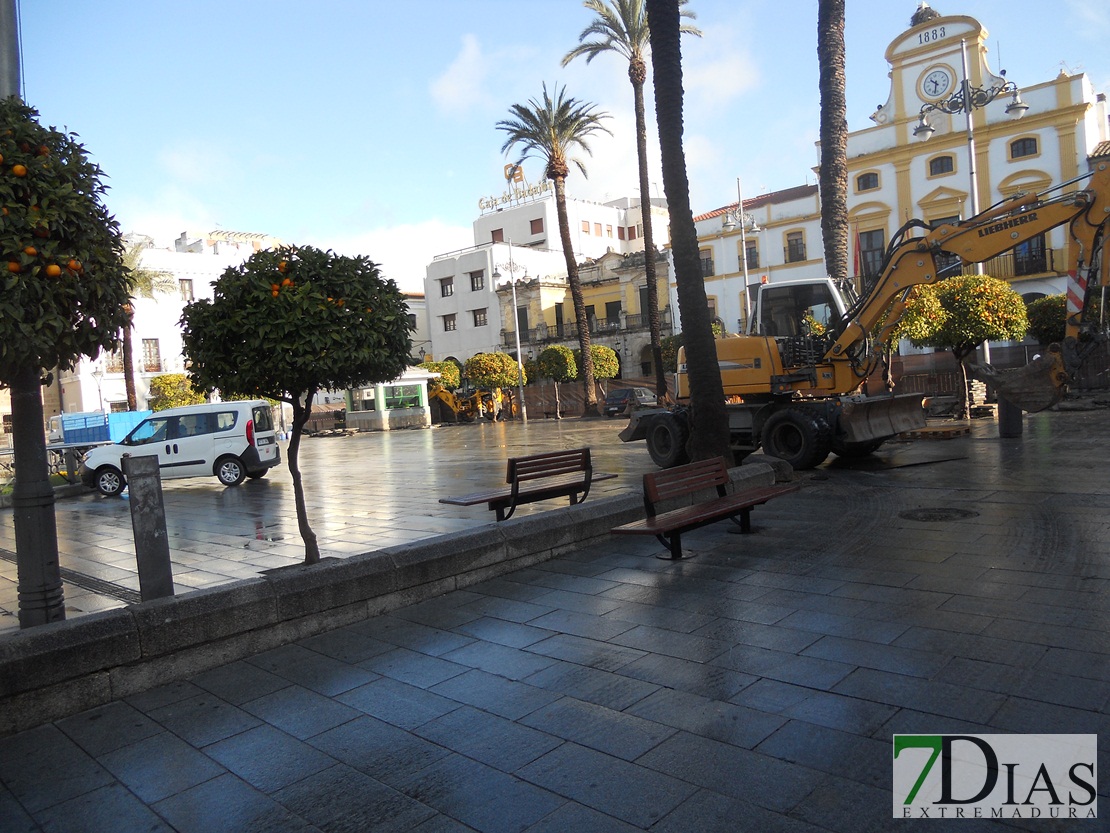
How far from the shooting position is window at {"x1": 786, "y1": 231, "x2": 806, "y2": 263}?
43719mm

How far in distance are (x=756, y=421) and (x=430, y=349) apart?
168 ft

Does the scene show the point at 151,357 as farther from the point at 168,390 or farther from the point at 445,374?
the point at 445,374

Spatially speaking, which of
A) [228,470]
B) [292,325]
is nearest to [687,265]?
[292,325]

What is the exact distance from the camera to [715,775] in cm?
335

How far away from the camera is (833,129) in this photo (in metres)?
17.5

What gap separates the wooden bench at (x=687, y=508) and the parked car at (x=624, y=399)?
31525 mm

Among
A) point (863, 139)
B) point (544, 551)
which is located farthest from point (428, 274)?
point (544, 551)

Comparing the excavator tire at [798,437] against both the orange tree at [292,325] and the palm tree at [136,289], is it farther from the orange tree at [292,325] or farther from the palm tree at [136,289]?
the palm tree at [136,289]

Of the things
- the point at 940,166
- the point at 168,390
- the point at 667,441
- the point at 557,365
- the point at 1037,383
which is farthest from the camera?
the point at 557,365

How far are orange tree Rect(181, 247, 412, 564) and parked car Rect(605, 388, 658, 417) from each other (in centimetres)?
3332

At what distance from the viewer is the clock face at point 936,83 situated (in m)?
37.8

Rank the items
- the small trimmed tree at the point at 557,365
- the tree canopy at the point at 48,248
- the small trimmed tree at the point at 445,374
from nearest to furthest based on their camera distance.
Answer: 1. the tree canopy at the point at 48,248
2. the small trimmed tree at the point at 557,365
3. the small trimmed tree at the point at 445,374

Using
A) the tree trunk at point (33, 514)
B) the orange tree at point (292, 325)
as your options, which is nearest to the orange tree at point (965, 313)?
the orange tree at point (292, 325)

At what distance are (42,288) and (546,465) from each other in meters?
5.51
